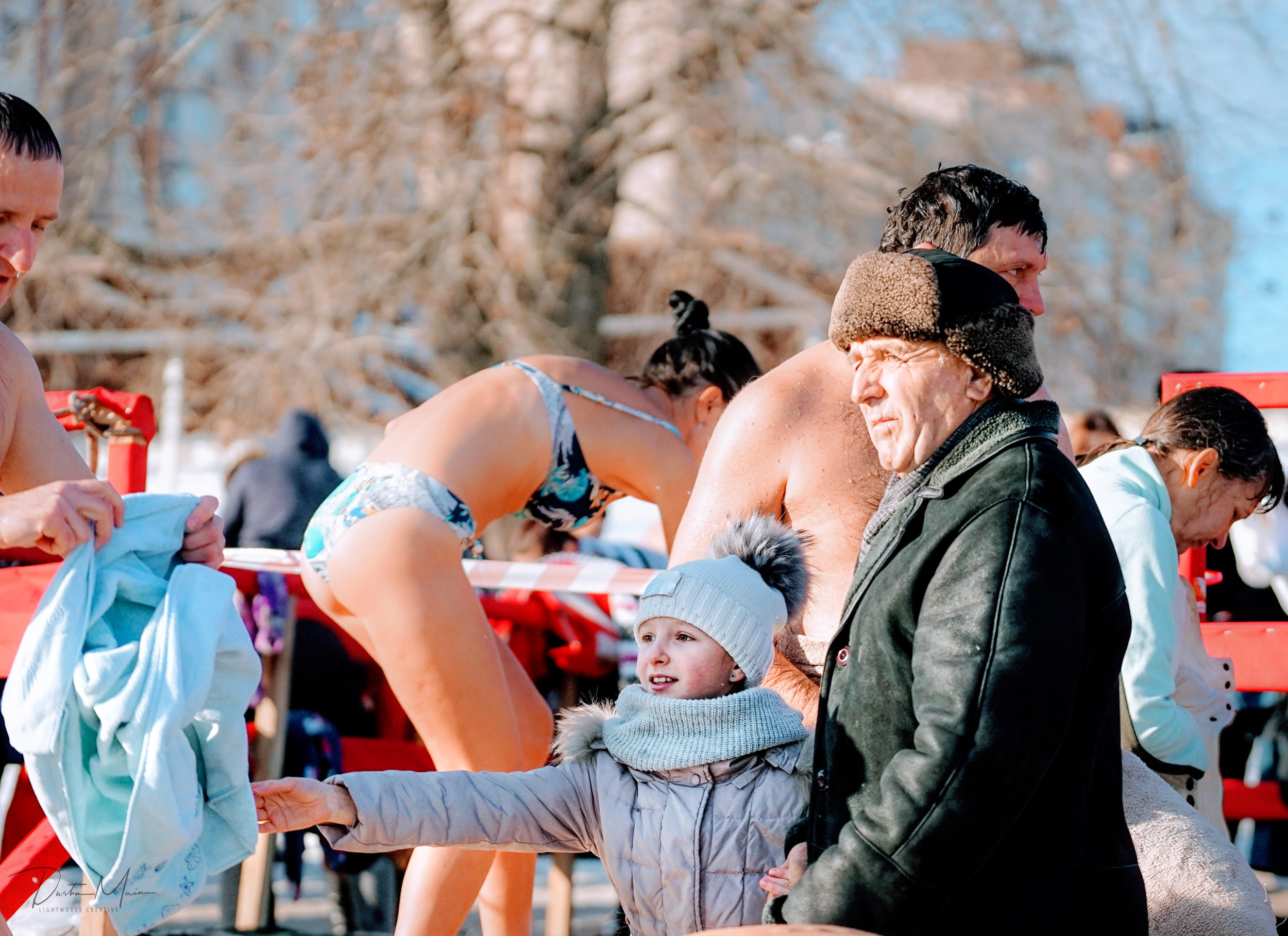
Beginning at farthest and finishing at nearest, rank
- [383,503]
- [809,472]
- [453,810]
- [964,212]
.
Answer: [383,503] < [809,472] < [964,212] < [453,810]

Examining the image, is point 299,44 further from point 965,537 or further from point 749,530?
point 965,537

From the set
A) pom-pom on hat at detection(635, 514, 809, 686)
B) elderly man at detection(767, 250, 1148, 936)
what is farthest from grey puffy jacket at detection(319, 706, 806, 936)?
elderly man at detection(767, 250, 1148, 936)

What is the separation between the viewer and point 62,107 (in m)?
10.1

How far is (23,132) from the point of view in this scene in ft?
7.59

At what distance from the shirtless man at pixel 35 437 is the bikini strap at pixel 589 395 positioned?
1.20 metres

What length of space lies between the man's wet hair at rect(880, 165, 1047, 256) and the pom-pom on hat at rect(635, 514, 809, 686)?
0.56 metres

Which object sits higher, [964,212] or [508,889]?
[964,212]

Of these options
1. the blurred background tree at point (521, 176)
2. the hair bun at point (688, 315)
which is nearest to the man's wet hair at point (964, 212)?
the hair bun at point (688, 315)

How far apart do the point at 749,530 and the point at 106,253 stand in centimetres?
936

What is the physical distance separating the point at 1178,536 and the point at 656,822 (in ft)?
5.98

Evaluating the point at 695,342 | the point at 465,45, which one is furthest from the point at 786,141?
the point at 695,342

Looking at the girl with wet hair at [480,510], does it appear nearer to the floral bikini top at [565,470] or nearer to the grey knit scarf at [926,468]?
the floral bikini top at [565,470]

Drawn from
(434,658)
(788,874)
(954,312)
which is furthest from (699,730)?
(434,658)

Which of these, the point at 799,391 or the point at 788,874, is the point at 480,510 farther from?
the point at 788,874
